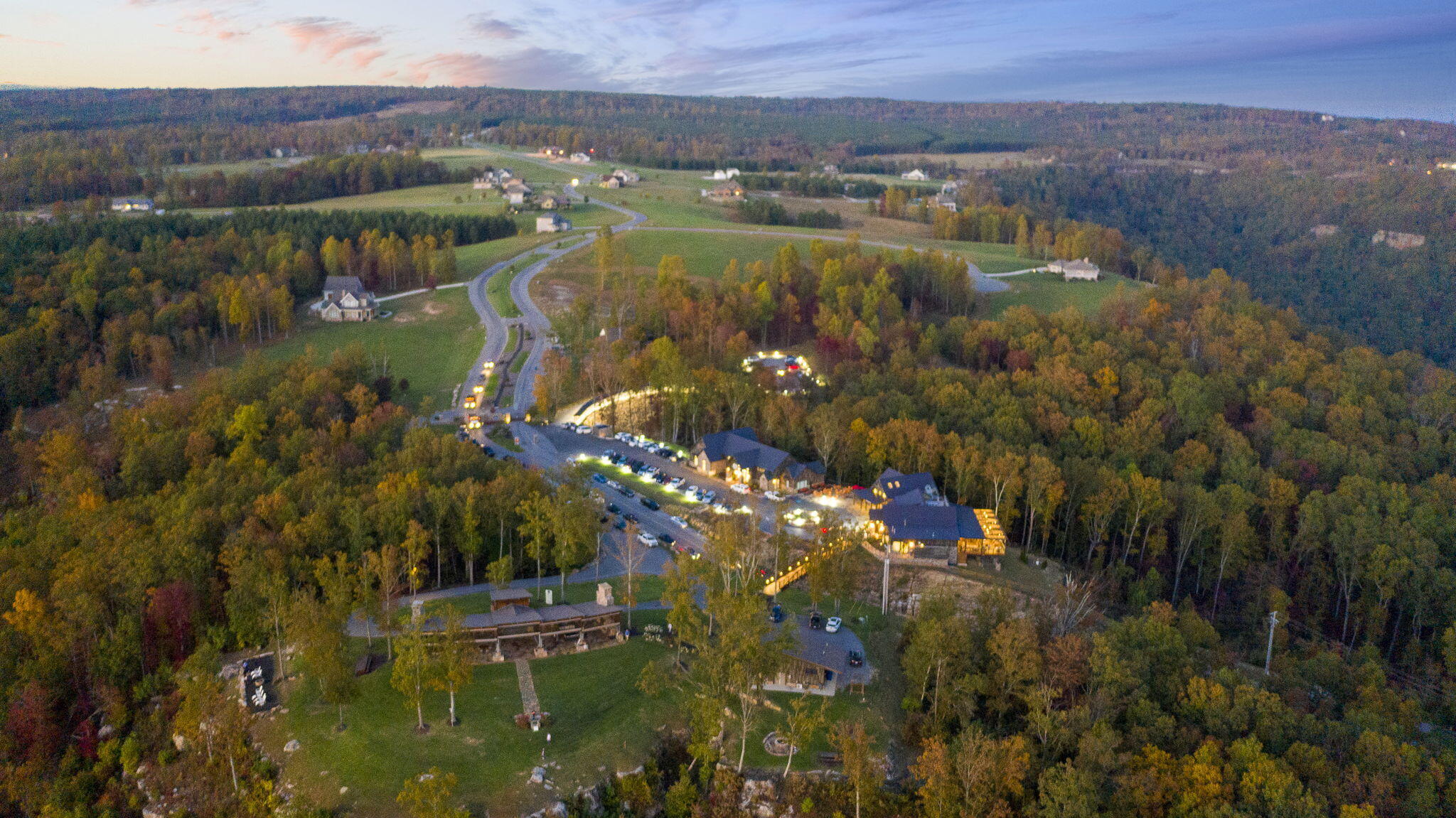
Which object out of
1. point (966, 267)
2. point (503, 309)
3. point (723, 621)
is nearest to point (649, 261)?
point (503, 309)

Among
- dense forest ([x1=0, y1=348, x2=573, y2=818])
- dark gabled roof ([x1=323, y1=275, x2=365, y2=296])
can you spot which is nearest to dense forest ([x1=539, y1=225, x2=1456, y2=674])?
dense forest ([x1=0, y1=348, x2=573, y2=818])

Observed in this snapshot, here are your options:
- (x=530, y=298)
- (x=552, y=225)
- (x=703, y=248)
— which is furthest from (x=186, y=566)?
(x=552, y=225)

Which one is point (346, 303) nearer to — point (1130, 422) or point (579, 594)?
point (579, 594)

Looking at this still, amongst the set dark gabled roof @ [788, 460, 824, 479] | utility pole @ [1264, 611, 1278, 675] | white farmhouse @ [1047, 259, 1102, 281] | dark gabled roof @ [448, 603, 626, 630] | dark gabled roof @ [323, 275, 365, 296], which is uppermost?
white farmhouse @ [1047, 259, 1102, 281]

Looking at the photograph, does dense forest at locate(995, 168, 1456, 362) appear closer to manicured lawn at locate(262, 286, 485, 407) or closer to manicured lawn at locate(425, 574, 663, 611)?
manicured lawn at locate(262, 286, 485, 407)

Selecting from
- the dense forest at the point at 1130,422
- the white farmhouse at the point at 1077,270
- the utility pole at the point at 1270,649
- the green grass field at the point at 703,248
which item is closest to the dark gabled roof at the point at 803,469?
the dense forest at the point at 1130,422

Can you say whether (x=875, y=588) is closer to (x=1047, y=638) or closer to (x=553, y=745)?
(x=1047, y=638)
